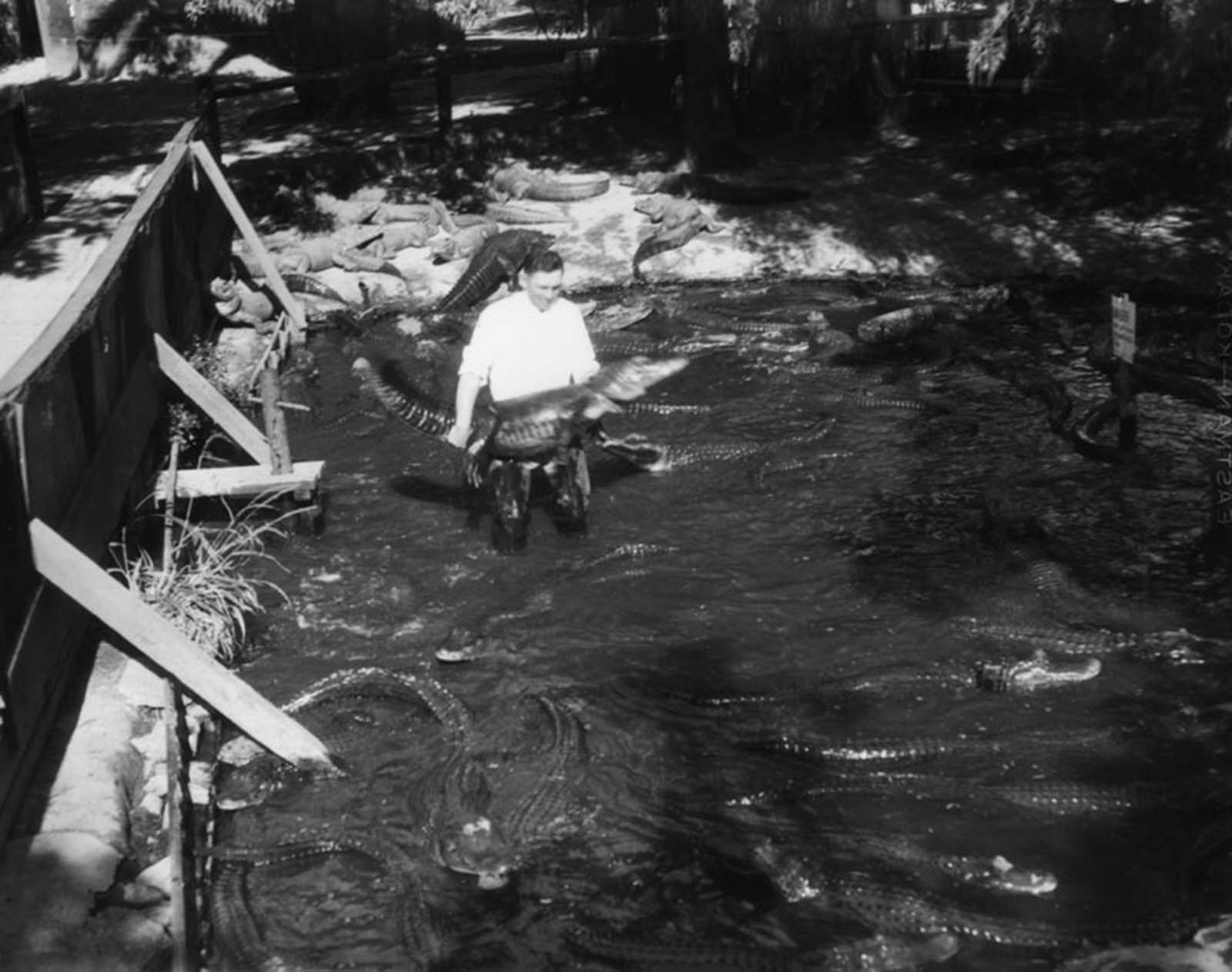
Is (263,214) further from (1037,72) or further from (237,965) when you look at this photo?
(237,965)

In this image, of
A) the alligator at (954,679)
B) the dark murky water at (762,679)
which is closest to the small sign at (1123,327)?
the dark murky water at (762,679)

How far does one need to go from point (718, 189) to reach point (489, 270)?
3573 mm

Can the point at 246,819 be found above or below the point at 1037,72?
below

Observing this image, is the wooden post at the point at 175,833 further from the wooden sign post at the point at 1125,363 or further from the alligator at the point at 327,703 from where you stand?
the wooden sign post at the point at 1125,363

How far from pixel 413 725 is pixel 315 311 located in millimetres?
8168

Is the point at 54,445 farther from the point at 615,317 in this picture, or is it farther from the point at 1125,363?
the point at 615,317

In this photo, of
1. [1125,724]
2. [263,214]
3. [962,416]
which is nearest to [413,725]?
[1125,724]

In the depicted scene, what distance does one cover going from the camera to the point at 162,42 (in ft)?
85.8

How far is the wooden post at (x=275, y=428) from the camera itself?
9.59m

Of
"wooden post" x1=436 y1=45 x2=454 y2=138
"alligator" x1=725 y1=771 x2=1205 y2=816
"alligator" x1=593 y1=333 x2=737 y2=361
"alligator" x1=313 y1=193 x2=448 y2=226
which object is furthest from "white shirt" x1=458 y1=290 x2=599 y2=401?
"wooden post" x1=436 y1=45 x2=454 y2=138

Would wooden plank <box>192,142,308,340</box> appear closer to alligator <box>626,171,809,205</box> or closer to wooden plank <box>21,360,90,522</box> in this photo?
alligator <box>626,171,809,205</box>

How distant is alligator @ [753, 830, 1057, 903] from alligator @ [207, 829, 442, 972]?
1421 mm

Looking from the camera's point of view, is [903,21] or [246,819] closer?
[246,819]

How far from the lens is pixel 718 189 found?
1716 centimetres
